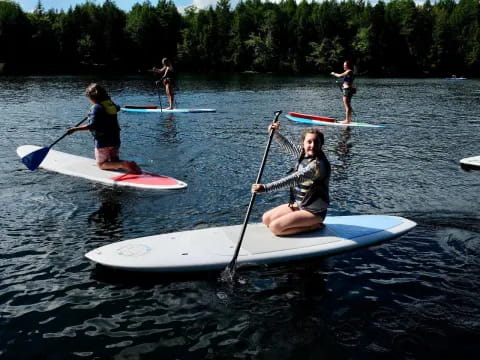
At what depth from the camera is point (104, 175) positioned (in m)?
11.2

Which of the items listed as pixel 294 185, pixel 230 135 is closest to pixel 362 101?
pixel 230 135

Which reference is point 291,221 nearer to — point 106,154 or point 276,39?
point 106,154

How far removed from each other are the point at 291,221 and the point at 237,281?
4.36 feet

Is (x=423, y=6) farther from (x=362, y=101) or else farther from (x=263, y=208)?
(x=263, y=208)

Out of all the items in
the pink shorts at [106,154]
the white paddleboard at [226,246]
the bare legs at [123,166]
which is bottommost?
the white paddleboard at [226,246]

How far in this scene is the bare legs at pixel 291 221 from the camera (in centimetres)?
727

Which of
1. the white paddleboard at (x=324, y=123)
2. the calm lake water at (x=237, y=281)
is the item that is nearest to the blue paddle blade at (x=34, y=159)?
the calm lake water at (x=237, y=281)

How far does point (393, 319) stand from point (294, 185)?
7.50ft

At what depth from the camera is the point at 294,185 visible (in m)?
6.99

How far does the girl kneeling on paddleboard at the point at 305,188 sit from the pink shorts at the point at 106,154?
515 centimetres

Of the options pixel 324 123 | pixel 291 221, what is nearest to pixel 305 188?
pixel 291 221

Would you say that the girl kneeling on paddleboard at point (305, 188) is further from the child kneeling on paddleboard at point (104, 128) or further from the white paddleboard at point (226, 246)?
the child kneeling on paddleboard at point (104, 128)

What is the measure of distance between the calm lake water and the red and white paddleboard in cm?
22

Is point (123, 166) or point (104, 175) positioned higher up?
point (123, 166)
